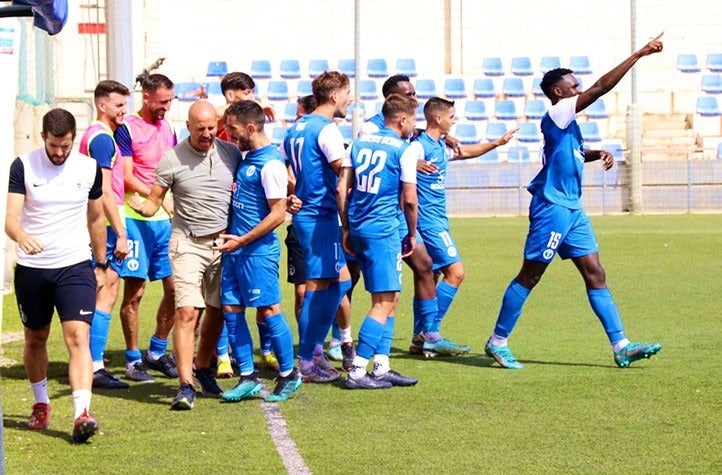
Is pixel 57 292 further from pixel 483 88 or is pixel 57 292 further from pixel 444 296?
pixel 483 88

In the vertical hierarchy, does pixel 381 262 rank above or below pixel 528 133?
below

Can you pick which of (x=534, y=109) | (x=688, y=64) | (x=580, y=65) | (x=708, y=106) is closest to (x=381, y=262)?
(x=534, y=109)

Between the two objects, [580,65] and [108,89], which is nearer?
[108,89]

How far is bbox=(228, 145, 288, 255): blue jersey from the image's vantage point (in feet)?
27.2

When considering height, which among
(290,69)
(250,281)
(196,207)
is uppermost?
(290,69)

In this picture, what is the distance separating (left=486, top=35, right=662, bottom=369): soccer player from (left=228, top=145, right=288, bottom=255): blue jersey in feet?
6.98

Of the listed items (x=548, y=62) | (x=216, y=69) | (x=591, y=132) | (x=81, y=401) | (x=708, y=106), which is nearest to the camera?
(x=81, y=401)

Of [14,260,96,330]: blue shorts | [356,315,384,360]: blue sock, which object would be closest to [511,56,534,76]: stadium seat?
[356,315,384,360]: blue sock

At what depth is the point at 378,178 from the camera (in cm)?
880

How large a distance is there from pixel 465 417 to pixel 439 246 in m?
3.09

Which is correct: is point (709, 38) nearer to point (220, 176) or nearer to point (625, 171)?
point (625, 171)

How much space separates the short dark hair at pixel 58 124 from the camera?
24.0ft

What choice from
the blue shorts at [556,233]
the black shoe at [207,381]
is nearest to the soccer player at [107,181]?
the black shoe at [207,381]

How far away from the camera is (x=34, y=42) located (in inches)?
649
